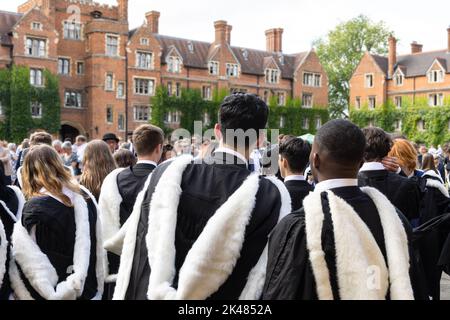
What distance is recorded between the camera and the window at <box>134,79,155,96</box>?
145 ft

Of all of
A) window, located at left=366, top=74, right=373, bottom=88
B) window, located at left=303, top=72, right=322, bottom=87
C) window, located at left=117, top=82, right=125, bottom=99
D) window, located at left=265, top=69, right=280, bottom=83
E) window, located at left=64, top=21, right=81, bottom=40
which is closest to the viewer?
window, located at left=64, top=21, right=81, bottom=40

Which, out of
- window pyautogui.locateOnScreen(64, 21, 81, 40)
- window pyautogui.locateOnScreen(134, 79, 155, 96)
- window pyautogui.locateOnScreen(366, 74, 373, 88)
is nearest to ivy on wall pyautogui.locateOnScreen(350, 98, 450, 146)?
window pyautogui.locateOnScreen(366, 74, 373, 88)

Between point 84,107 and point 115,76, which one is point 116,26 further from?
point 84,107

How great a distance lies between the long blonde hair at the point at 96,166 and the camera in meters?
5.27

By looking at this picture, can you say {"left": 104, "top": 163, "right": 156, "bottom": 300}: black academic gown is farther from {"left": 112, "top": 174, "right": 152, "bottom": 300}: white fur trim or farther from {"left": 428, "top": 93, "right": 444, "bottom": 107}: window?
{"left": 428, "top": 93, "right": 444, "bottom": 107}: window

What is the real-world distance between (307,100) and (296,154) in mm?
50448

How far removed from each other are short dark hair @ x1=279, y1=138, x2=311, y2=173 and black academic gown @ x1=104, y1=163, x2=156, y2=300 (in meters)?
1.15

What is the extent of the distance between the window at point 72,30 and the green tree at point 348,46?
3067cm

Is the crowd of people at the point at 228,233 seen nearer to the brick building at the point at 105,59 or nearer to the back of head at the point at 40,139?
the back of head at the point at 40,139

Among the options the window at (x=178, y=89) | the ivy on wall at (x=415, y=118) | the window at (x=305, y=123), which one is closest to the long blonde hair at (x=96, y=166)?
the window at (x=178, y=89)

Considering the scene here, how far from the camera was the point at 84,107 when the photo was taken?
1694 inches

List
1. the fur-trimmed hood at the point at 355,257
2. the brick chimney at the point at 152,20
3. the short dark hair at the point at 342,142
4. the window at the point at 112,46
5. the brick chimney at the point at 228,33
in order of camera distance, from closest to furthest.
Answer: the fur-trimmed hood at the point at 355,257, the short dark hair at the point at 342,142, the window at the point at 112,46, the brick chimney at the point at 152,20, the brick chimney at the point at 228,33

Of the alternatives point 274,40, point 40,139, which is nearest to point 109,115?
point 274,40
